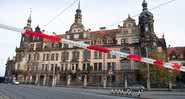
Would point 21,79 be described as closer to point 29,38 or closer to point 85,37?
point 29,38

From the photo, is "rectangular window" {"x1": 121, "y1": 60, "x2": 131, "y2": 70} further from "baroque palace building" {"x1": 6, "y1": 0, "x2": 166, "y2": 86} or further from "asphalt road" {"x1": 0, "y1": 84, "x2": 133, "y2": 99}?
"asphalt road" {"x1": 0, "y1": 84, "x2": 133, "y2": 99}

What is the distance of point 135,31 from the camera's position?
169 ft

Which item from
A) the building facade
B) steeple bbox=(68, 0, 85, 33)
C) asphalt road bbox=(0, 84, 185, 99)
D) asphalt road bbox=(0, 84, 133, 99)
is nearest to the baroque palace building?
steeple bbox=(68, 0, 85, 33)

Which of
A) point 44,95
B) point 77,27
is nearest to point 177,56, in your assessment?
point 77,27

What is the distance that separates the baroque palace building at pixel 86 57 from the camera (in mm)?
50406

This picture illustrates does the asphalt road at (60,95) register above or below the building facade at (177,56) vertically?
below

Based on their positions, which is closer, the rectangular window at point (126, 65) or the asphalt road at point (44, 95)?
the asphalt road at point (44, 95)

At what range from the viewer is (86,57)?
5609cm

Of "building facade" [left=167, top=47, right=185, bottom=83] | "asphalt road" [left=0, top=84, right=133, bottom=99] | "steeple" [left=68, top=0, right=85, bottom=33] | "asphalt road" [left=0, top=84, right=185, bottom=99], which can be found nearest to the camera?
"asphalt road" [left=0, top=84, right=133, bottom=99]

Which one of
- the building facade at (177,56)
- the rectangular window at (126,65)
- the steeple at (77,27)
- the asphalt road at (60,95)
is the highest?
the steeple at (77,27)

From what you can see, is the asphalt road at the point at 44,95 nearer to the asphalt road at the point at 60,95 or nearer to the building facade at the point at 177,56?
the asphalt road at the point at 60,95

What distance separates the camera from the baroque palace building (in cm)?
5041

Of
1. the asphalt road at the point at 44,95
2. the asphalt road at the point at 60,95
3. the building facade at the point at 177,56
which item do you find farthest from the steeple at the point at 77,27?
the asphalt road at the point at 44,95

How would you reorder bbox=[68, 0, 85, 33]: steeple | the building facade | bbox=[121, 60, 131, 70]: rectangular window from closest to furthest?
1. bbox=[121, 60, 131, 70]: rectangular window
2. bbox=[68, 0, 85, 33]: steeple
3. the building facade
